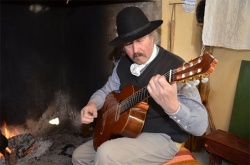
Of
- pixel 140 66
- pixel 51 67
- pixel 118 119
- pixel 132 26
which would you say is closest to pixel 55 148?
pixel 51 67

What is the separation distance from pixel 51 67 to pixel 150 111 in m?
1.36

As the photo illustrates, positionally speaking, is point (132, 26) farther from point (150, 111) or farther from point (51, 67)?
point (51, 67)

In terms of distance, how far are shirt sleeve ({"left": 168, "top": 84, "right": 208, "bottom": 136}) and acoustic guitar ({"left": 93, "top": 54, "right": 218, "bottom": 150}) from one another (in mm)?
172

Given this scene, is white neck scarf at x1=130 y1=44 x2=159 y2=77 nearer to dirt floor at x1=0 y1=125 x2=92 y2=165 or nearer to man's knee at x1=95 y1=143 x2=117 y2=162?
man's knee at x1=95 y1=143 x2=117 y2=162

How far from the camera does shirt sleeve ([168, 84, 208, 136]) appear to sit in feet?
3.78

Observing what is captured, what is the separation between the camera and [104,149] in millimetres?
1300

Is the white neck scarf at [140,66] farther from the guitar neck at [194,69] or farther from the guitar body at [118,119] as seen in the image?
the guitar neck at [194,69]

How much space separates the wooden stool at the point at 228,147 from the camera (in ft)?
6.18

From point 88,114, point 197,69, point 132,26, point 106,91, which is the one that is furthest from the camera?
point 106,91

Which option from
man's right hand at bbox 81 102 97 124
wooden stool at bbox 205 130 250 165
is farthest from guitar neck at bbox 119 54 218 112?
wooden stool at bbox 205 130 250 165

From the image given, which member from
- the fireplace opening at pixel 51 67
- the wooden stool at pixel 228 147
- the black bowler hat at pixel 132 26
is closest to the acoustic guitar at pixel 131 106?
the black bowler hat at pixel 132 26

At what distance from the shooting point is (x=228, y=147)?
196 cm

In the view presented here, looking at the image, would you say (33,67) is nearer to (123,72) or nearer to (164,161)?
(123,72)

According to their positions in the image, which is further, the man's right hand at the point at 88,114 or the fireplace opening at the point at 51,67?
the fireplace opening at the point at 51,67
